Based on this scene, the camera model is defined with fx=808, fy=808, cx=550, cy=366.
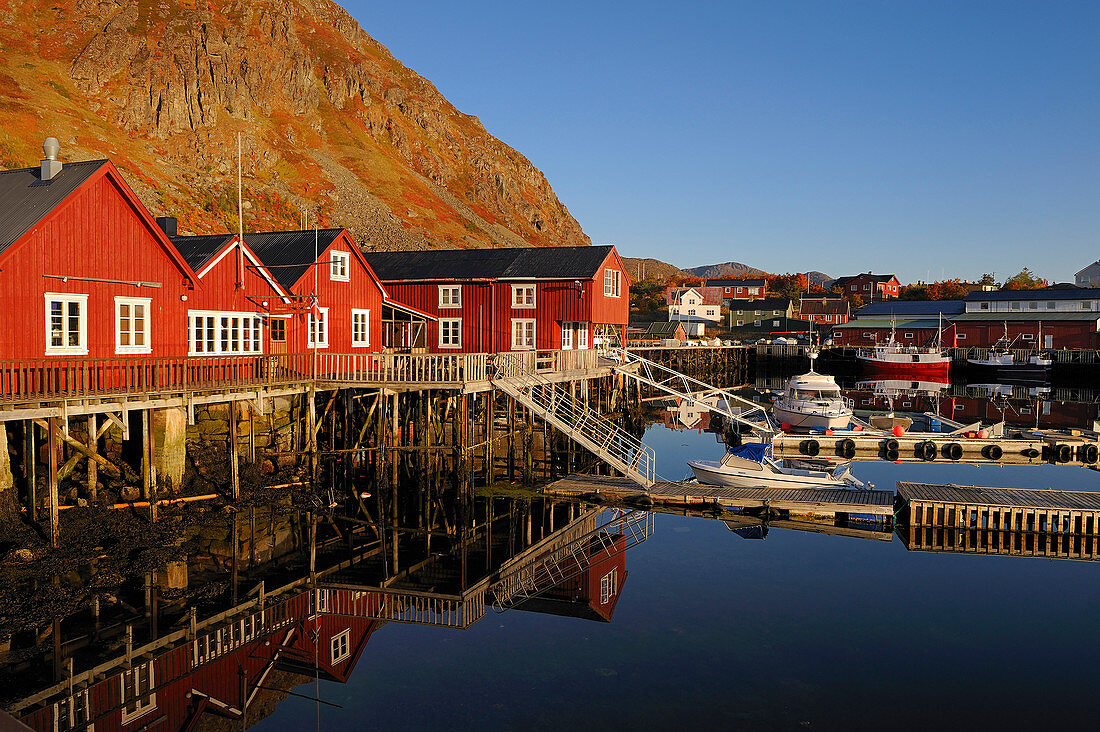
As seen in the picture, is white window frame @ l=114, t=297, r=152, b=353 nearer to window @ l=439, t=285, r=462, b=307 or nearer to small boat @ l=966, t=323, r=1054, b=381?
window @ l=439, t=285, r=462, b=307

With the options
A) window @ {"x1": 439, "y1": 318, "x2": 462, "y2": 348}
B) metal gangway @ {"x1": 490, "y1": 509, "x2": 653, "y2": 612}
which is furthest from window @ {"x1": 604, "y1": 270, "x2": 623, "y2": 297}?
metal gangway @ {"x1": 490, "y1": 509, "x2": 653, "y2": 612}

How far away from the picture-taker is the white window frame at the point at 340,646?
1561 cm

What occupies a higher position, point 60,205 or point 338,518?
point 60,205

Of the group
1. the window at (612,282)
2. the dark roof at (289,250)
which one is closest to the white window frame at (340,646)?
the dark roof at (289,250)

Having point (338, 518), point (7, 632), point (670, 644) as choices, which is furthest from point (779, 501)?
point (7, 632)

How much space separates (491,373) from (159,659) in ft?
52.4

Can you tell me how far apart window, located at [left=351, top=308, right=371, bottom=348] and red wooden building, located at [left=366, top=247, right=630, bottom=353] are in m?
7.48

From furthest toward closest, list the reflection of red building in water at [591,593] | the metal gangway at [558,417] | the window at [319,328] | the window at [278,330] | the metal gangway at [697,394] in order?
1. the metal gangway at [697,394]
2. the window at [319,328]
3. the window at [278,330]
4. the metal gangway at [558,417]
5. the reflection of red building in water at [591,593]

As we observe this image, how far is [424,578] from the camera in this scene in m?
19.9

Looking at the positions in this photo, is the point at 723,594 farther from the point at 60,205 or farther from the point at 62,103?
the point at 62,103

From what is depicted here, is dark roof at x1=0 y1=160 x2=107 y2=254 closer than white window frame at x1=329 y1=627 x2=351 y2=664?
No

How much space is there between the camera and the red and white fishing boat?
8625 centimetres

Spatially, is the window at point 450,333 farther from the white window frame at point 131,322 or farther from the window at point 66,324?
the window at point 66,324

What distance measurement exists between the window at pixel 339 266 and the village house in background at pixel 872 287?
14358 centimetres
